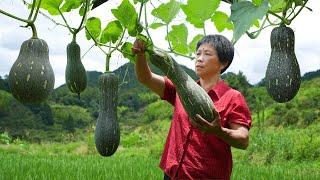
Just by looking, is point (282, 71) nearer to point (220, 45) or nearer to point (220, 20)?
point (220, 20)

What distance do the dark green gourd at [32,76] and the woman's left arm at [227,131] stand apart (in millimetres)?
439

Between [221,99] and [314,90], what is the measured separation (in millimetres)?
24313

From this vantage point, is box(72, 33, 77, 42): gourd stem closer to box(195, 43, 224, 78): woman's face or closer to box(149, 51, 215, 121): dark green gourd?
box(149, 51, 215, 121): dark green gourd

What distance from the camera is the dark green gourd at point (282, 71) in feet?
5.03

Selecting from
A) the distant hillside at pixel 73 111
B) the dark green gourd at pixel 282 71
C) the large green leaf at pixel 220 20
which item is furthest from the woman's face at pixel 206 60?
the distant hillside at pixel 73 111

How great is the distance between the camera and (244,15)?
108 centimetres

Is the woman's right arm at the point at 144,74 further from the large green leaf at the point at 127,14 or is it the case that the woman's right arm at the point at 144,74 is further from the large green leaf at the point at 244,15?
the large green leaf at the point at 244,15

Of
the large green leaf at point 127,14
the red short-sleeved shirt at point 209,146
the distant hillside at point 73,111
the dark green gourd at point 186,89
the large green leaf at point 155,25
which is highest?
the large green leaf at point 127,14

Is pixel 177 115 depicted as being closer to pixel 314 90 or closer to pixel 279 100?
pixel 279 100

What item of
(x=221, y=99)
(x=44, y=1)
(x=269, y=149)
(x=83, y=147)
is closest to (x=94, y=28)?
(x=44, y=1)

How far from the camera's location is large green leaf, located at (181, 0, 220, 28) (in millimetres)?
1499

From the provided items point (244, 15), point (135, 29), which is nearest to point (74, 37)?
point (135, 29)

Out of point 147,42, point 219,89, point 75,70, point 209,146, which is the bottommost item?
point 209,146

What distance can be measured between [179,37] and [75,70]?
0.36m
